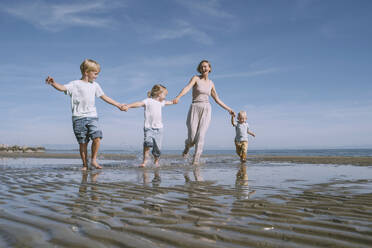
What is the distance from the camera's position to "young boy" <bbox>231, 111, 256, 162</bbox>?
9922mm

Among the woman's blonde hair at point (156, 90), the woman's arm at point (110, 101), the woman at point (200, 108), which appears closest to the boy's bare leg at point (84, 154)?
the woman's arm at point (110, 101)

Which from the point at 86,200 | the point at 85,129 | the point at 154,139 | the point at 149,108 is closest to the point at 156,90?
the point at 149,108

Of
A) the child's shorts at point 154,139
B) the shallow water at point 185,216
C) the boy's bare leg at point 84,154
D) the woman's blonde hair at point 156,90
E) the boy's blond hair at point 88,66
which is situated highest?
the boy's blond hair at point 88,66

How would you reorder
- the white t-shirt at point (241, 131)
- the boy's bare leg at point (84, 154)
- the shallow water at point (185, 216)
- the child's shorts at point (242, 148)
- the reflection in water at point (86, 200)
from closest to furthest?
the shallow water at point (185, 216), the reflection in water at point (86, 200), the boy's bare leg at point (84, 154), the child's shorts at point (242, 148), the white t-shirt at point (241, 131)

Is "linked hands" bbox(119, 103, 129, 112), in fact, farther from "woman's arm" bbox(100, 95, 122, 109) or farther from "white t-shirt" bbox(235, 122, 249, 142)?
"white t-shirt" bbox(235, 122, 249, 142)

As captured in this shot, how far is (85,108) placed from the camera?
6305mm

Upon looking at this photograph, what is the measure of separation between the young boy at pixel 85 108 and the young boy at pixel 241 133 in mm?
4927

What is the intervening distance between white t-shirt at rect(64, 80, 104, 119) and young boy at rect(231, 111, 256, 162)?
16.3 feet

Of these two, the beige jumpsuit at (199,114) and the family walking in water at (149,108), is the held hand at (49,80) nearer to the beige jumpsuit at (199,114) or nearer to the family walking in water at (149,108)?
the family walking in water at (149,108)

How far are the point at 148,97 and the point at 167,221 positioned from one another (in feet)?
19.7

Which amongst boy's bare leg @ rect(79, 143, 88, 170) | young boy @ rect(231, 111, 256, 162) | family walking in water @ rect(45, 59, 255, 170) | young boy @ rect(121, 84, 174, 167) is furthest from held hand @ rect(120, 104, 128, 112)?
young boy @ rect(231, 111, 256, 162)

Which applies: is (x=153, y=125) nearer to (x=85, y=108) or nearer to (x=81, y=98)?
(x=85, y=108)

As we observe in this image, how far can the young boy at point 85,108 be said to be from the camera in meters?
6.23

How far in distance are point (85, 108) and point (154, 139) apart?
1900 mm
